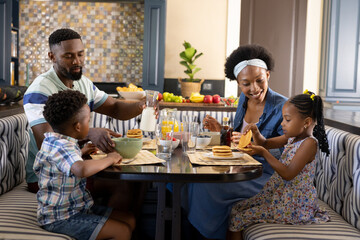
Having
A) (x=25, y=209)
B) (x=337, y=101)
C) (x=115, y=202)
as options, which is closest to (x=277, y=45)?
(x=337, y=101)

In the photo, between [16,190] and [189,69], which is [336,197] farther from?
[189,69]

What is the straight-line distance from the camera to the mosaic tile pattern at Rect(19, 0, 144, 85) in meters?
6.02

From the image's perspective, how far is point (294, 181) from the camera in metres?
1.95

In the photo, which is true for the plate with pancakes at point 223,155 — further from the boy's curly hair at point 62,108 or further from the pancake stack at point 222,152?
the boy's curly hair at point 62,108

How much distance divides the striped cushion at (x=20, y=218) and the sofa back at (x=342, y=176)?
4.32 feet

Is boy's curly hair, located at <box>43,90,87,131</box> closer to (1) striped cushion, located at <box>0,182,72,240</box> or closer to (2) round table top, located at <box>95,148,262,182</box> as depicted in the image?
(2) round table top, located at <box>95,148,262,182</box>

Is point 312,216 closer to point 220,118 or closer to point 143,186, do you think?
point 143,186

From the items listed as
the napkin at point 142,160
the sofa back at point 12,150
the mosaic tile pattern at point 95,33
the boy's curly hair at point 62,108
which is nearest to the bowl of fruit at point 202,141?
the napkin at point 142,160

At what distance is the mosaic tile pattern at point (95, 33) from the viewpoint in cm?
602

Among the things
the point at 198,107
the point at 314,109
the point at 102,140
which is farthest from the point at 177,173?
the point at 198,107

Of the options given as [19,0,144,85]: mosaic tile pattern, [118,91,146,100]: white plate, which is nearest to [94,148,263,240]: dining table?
[118,91,146,100]: white plate

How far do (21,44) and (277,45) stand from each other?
3720mm

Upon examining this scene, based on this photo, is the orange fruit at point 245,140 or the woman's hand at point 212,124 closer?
the orange fruit at point 245,140

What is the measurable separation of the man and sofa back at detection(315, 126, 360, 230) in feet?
3.76
